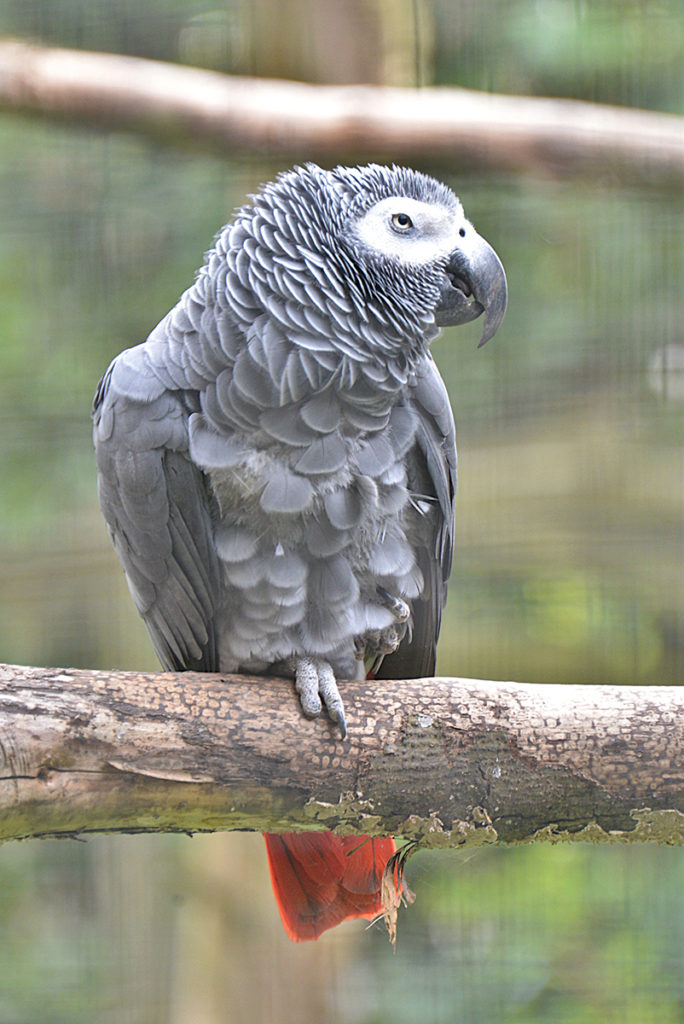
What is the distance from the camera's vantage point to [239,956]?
6.64 feet

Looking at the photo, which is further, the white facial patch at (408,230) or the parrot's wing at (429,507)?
the parrot's wing at (429,507)

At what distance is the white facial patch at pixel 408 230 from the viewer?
3.71 ft

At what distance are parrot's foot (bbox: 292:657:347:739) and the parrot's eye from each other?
0.59 m

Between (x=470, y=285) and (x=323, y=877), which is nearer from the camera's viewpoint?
(x=470, y=285)

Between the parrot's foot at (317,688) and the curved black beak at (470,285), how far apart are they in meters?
0.50

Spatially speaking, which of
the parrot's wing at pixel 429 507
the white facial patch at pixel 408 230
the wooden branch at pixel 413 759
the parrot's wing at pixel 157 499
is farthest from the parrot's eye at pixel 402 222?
the wooden branch at pixel 413 759

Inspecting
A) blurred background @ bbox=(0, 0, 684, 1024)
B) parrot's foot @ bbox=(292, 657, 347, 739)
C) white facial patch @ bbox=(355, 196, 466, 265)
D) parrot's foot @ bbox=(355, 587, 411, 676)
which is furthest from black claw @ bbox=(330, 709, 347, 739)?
blurred background @ bbox=(0, 0, 684, 1024)

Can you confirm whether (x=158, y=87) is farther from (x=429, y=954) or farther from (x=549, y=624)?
(x=429, y=954)

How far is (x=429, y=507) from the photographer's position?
1312 millimetres

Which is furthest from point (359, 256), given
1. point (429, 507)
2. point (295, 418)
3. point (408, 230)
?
point (429, 507)

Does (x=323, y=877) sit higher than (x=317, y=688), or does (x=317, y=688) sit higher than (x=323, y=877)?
(x=317, y=688)

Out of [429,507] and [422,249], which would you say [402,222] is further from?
[429,507]

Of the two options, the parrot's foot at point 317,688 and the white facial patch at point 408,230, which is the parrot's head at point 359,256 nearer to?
the white facial patch at point 408,230

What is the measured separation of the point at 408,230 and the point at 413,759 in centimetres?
68
